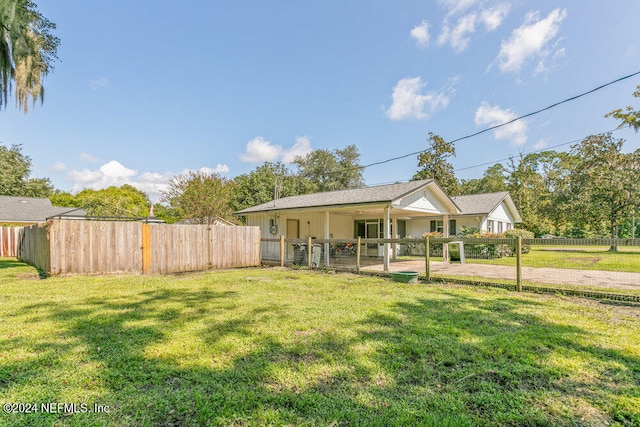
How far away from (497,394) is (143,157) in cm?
2402

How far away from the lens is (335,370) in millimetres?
2781

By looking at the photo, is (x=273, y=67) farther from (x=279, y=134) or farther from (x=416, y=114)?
(x=279, y=134)

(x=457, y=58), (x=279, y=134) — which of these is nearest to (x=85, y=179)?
(x=279, y=134)

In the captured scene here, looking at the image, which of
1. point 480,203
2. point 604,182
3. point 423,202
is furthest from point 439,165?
point 423,202

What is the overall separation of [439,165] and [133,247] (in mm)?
28190

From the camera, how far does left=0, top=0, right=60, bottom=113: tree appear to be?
873cm

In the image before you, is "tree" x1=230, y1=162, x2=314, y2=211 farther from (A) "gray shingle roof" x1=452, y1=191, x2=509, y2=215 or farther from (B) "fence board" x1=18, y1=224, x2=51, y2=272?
(B) "fence board" x1=18, y1=224, x2=51, y2=272

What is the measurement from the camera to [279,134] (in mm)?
33031

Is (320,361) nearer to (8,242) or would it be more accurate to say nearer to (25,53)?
(25,53)

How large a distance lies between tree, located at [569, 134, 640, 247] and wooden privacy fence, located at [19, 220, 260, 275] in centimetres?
2327

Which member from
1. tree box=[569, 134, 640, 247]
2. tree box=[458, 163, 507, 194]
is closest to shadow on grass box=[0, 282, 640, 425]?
tree box=[569, 134, 640, 247]

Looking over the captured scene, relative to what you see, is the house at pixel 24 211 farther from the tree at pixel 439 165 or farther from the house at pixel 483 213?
the tree at pixel 439 165

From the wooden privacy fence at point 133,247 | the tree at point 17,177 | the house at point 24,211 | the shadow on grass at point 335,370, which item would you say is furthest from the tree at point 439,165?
the tree at point 17,177

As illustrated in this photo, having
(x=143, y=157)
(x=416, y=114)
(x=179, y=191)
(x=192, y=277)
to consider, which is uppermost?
(x=416, y=114)
